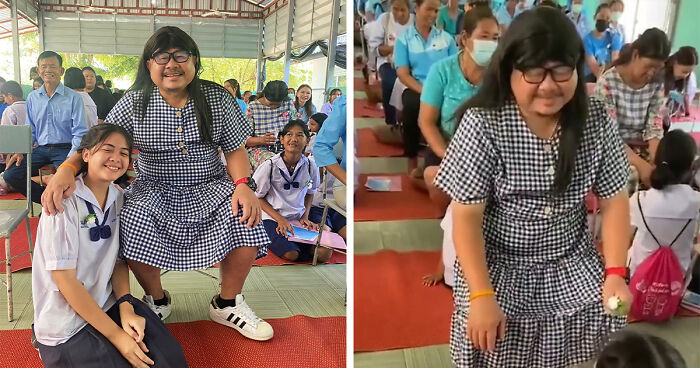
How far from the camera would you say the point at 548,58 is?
1.06 feet

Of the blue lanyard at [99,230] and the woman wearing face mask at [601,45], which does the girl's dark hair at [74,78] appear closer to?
the blue lanyard at [99,230]

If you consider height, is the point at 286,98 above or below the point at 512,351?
above

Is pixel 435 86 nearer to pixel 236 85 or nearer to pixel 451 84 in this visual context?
pixel 451 84

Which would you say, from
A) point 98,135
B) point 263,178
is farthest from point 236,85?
point 98,135

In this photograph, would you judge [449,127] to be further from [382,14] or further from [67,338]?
[67,338]

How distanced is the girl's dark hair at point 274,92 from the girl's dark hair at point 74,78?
0.74m

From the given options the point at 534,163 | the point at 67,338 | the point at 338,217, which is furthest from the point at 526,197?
the point at 338,217

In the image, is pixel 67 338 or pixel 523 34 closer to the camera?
pixel 523 34

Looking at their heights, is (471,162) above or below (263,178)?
above

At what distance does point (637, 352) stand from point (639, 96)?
17cm

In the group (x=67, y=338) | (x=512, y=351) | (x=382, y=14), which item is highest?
(x=382, y=14)

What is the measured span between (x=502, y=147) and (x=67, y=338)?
3.17 ft

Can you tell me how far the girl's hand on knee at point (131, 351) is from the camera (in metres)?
0.99

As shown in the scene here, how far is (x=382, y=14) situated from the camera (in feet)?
1.29
